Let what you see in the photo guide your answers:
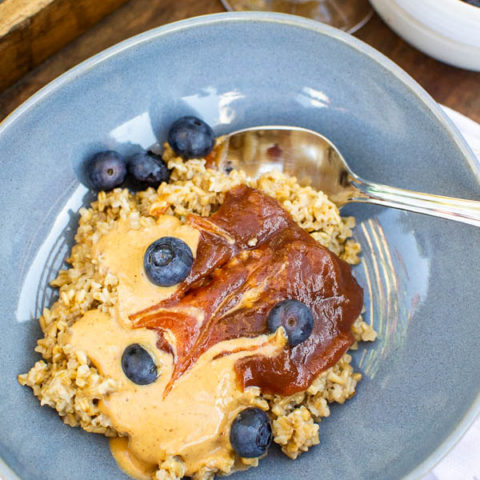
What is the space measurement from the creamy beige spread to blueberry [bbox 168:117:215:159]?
0.49 m

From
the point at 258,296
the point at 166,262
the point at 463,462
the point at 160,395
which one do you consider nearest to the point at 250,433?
the point at 160,395

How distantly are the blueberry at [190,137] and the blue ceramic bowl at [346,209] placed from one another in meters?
0.10

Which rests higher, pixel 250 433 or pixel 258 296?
pixel 258 296

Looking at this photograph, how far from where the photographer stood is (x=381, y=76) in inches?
83.3

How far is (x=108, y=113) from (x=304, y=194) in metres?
0.73

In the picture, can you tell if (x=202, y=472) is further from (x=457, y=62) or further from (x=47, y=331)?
(x=457, y=62)

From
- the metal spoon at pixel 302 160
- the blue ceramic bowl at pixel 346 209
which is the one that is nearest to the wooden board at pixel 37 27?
the blue ceramic bowl at pixel 346 209

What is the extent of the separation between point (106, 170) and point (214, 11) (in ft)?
3.11

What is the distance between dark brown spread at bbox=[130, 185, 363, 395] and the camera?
182 centimetres

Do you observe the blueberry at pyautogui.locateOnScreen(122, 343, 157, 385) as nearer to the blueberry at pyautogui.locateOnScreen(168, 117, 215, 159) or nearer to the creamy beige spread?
the creamy beige spread

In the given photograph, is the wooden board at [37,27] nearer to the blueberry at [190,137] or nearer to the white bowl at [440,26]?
the blueberry at [190,137]

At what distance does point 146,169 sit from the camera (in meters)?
2.12

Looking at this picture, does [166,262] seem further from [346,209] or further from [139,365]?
[346,209]

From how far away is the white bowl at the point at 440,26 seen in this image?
2174mm
